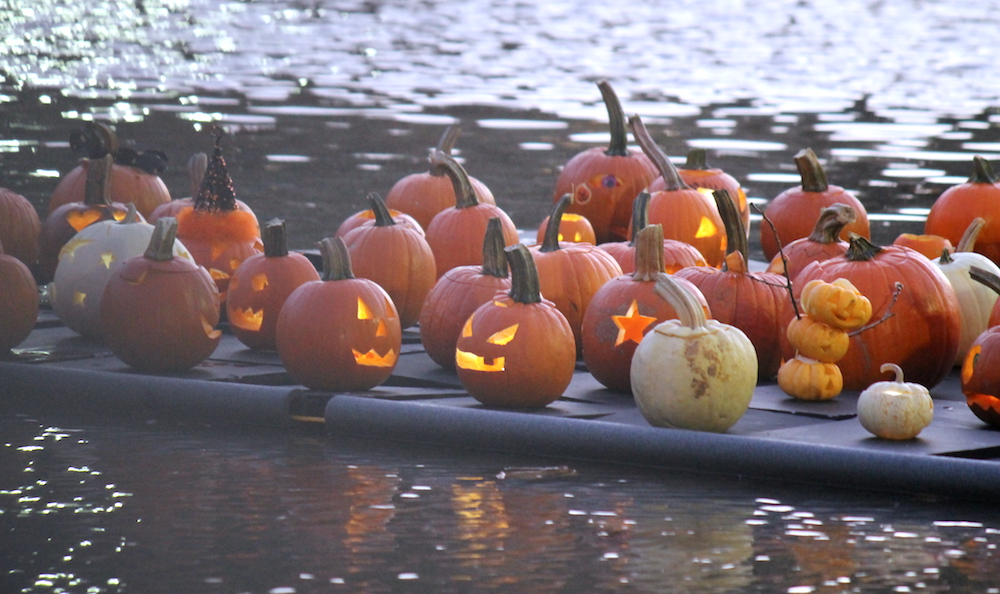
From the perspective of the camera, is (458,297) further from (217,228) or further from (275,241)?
(217,228)

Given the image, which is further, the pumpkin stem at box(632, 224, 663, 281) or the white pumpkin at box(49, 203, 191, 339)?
the white pumpkin at box(49, 203, 191, 339)

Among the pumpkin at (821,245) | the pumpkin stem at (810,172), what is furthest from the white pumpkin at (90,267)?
the pumpkin stem at (810,172)

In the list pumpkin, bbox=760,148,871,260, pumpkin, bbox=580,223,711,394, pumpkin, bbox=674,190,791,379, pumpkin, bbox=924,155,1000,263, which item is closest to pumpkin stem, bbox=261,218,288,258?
pumpkin, bbox=580,223,711,394

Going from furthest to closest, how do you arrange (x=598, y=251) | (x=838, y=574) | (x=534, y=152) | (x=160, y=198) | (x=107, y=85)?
1. (x=107, y=85)
2. (x=534, y=152)
3. (x=160, y=198)
4. (x=598, y=251)
5. (x=838, y=574)

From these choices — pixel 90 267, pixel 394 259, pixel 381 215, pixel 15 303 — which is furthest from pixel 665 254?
pixel 15 303

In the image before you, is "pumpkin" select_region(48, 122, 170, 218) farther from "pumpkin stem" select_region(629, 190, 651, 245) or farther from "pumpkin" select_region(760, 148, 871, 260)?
"pumpkin" select_region(760, 148, 871, 260)

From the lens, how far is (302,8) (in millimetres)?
42438

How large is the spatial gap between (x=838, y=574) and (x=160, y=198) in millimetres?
5232

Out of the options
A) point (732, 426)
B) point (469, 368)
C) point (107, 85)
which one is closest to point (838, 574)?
point (732, 426)

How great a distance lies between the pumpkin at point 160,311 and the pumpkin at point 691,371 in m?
1.76

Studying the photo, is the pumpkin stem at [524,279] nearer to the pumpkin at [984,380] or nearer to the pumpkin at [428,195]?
the pumpkin at [984,380]

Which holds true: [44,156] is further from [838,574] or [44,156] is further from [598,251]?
[838,574]

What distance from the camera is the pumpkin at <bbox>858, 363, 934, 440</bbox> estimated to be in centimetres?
520

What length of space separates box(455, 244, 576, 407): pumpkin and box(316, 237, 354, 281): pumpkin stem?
564mm
